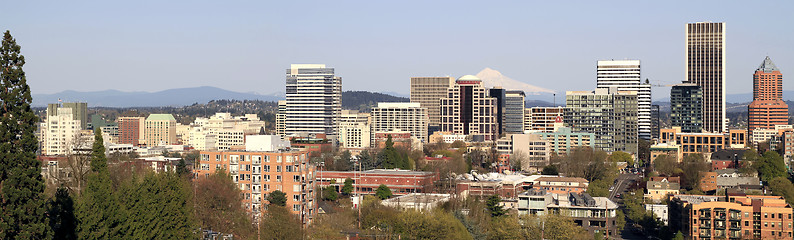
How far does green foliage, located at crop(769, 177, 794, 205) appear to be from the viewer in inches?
3236

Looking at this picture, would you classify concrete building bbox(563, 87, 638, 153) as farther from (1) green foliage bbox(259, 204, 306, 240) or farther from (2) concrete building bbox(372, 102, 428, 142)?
(1) green foliage bbox(259, 204, 306, 240)

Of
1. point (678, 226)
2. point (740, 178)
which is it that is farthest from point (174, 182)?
point (740, 178)

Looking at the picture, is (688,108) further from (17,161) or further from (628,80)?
(17,161)

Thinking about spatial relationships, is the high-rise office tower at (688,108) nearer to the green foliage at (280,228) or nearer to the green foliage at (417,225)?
the green foliage at (417,225)

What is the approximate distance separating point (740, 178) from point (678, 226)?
981 inches

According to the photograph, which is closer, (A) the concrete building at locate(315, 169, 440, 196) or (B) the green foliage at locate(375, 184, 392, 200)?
(B) the green foliage at locate(375, 184, 392, 200)

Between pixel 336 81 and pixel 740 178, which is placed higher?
pixel 336 81

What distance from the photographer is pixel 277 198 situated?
2485 inches

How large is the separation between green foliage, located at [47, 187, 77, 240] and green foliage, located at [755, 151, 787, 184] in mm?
74465

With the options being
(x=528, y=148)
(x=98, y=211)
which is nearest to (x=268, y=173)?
(x=98, y=211)

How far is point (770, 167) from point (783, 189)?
1706 cm

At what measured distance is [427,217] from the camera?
5634cm

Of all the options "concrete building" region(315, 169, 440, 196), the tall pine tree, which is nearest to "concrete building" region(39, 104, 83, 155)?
"concrete building" region(315, 169, 440, 196)

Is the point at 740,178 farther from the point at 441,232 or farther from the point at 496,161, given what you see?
the point at 441,232
